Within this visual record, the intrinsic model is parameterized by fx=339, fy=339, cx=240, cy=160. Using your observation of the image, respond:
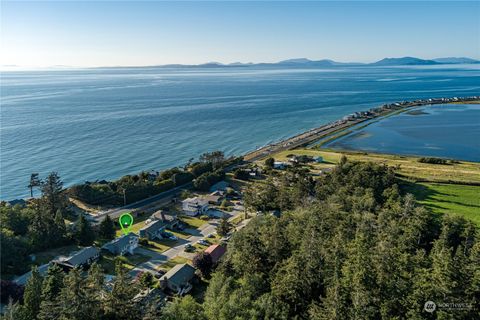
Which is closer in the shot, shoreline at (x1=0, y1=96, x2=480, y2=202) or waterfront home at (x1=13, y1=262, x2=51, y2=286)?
waterfront home at (x1=13, y1=262, x2=51, y2=286)

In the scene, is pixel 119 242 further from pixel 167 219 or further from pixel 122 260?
pixel 167 219

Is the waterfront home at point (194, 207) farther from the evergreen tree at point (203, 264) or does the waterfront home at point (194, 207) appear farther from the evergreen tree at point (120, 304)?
the evergreen tree at point (120, 304)

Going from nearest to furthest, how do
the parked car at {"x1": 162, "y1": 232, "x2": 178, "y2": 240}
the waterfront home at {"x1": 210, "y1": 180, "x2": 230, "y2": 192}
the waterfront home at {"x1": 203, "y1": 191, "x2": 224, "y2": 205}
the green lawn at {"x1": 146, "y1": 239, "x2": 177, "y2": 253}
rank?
the green lawn at {"x1": 146, "y1": 239, "x2": 177, "y2": 253}
the parked car at {"x1": 162, "y1": 232, "x2": 178, "y2": 240}
the waterfront home at {"x1": 203, "y1": 191, "x2": 224, "y2": 205}
the waterfront home at {"x1": 210, "y1": 180, "x2": 230, "y2": 192}

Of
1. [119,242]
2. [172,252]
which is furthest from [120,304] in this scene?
[119,242]

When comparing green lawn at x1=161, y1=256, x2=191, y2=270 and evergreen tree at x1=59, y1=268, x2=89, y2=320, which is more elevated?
evergreen tree at x1=59, y1=268, x2=89, y2=320

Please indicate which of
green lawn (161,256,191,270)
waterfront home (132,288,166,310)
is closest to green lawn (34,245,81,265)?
green lawn (161,256,191,270)
